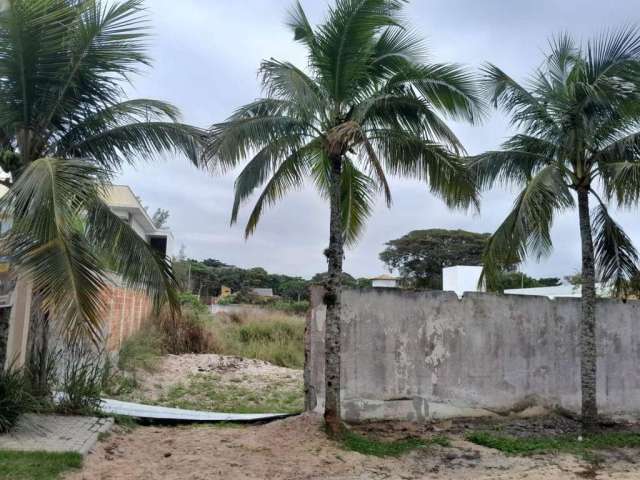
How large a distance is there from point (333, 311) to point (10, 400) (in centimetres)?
396

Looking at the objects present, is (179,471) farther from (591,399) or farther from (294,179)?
(591,399)

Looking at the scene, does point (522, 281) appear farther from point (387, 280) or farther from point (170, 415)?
point (170, 415)

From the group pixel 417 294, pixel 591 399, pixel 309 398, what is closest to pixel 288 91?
pixel 417 294

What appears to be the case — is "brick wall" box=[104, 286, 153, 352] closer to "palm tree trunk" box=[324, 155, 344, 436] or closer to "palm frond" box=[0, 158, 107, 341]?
"palm frond" box=[0, 158, 107, 341]

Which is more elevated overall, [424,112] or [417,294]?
[424,112]

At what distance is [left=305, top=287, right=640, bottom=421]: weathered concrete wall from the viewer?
27.4 feet

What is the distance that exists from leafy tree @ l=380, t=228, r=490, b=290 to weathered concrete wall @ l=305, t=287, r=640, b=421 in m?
34.0

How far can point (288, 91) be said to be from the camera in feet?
25.2

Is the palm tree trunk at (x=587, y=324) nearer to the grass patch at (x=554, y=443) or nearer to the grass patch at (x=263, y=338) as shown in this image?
the grass patch at (x=554, y=443)

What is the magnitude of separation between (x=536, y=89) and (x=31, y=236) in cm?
742

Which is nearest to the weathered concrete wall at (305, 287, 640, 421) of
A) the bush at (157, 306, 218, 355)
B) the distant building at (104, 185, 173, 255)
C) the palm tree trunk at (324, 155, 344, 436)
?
the palm tree trunk at (324, 155, 344, 436)

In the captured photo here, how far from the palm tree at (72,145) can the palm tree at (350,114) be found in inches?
40.6

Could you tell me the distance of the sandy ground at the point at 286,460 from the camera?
20.0 feet

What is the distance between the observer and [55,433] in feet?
21.9
